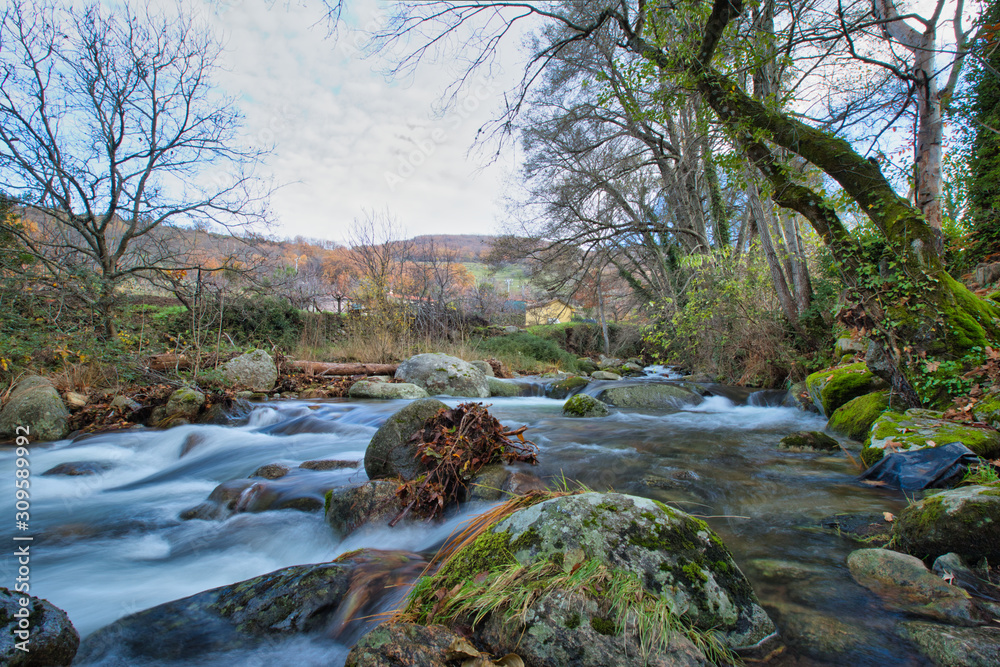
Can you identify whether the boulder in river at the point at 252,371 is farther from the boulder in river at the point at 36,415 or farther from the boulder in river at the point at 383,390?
the boulder in river at the point at 36,415

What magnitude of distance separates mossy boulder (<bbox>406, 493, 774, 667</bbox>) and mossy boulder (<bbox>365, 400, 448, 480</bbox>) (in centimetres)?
175

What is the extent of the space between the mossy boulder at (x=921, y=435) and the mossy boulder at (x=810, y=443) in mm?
656

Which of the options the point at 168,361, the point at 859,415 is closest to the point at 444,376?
the point at 168,361

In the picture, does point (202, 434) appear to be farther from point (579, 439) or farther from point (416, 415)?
point (579, 439)

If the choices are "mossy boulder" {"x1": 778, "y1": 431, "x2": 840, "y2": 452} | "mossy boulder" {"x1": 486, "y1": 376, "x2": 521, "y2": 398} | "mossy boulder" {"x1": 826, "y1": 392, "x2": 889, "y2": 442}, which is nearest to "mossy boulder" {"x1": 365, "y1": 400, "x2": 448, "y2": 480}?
"mossy boulder" {"x1": 778, "y1": 431, "x2": 840, "y2": 452}

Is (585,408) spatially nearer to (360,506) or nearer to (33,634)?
(360,506)

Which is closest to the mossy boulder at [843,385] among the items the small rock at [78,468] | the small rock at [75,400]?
the small rock at [78,468]

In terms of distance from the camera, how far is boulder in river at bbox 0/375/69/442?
5.81 metres

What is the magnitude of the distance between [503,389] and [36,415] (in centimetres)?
811

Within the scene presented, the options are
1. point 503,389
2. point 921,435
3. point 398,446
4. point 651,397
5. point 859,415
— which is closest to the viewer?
point 921,435

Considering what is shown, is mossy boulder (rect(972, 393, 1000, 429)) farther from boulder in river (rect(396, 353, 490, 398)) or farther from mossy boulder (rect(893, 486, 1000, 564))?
boulder in river (rect(396, 353, 490, 398))

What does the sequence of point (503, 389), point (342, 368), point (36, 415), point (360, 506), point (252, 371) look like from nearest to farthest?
1. point (360, 506)
2. point (36, 415)
3. point (252, 371)
4. point (503, 389)
5. point (342, 368)

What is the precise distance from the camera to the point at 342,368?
1138 cm

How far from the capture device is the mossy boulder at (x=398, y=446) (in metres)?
3.59
